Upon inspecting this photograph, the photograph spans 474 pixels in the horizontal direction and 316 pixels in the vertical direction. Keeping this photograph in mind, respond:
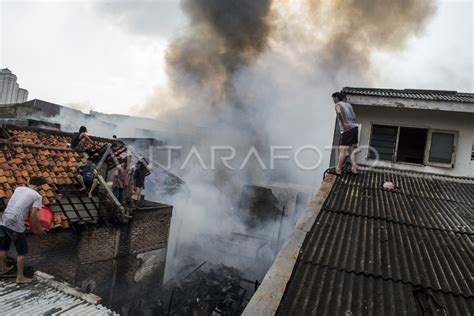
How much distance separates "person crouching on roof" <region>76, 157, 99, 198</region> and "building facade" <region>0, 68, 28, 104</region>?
24771 millimetres

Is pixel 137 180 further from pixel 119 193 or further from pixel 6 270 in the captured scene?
pixel 6 270

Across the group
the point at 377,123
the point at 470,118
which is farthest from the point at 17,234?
the point at 470,118

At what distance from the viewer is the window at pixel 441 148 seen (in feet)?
24.0

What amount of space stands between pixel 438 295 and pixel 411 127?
602 centimetres

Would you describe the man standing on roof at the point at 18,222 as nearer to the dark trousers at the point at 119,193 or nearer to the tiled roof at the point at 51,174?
the tiled roof at the point at 51,174

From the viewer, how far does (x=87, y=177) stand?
842cm

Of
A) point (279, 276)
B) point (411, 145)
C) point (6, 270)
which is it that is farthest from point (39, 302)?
point (411, 145)

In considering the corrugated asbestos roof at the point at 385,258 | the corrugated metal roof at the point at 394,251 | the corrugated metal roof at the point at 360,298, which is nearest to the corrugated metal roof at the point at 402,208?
the corrugated asbestos roof at the point at 385,258

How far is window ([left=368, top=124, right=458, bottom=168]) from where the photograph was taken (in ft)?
24.1

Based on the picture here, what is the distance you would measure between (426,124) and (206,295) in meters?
8.17

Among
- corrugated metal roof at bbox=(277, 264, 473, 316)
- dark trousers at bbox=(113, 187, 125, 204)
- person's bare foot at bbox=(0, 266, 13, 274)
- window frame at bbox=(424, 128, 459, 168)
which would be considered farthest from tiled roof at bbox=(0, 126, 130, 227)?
window frame at bbox=(424, 128, 459, 168)

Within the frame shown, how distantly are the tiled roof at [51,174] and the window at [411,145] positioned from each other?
829cm

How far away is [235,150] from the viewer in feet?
76.3

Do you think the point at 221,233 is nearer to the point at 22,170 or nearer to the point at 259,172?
the point at 259,172
